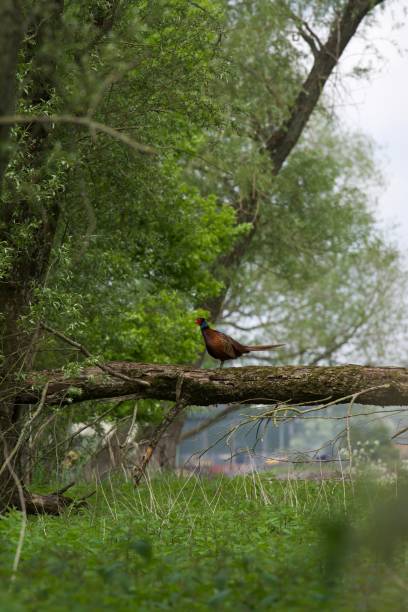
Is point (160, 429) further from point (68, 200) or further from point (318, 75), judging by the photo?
point (318, 75)

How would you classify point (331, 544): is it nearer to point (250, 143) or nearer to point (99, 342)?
point (99, 342)

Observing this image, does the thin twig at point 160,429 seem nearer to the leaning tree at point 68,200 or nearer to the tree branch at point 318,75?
the leaning tree at point 68,200

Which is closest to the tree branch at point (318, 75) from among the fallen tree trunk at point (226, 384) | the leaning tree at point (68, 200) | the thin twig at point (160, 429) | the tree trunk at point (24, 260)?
the leaning tree at point (68, 200)

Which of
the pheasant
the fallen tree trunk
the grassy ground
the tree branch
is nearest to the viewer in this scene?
the grassy ground

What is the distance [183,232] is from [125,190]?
16.5 feet

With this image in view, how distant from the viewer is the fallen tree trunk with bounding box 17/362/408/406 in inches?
391

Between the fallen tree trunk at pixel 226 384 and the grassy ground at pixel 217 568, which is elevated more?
the fallen tree trunk at pixel 226 384

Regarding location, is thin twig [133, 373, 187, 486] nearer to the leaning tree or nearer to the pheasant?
the leaning tree

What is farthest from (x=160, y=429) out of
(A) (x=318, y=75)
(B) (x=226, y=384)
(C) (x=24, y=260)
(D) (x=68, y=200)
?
(A) (x=318, y=75)

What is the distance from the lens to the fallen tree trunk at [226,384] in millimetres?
9930

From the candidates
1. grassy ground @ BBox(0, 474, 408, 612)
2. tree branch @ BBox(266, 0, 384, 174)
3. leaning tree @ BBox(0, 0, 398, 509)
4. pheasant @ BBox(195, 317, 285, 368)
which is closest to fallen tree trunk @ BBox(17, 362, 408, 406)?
leaning tree @ BBox(0, 0, 398, 509)

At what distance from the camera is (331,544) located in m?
4.50

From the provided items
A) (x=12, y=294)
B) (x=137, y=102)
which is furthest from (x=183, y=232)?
(x=12, y=294)

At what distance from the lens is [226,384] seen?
10.6m
